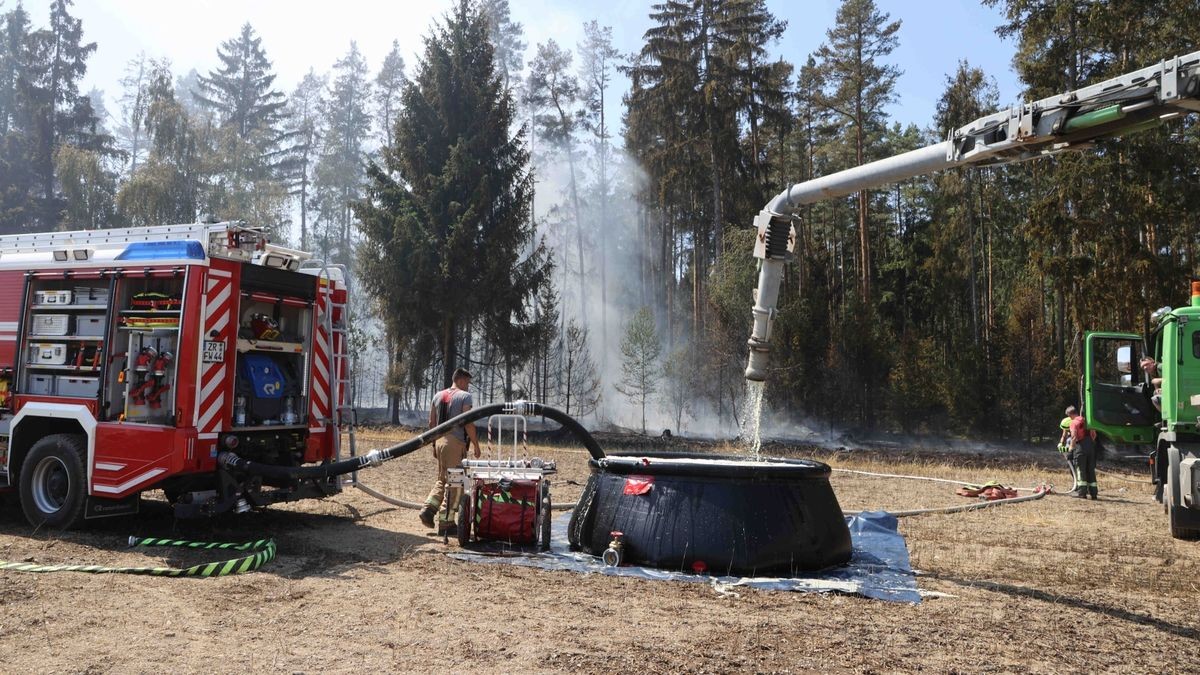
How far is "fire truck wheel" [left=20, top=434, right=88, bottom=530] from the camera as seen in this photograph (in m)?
8.84

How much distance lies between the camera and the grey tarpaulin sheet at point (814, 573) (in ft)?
23.9

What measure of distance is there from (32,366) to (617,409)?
34.2 meters

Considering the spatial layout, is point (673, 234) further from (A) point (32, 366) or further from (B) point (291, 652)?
(B) point (291, 652)

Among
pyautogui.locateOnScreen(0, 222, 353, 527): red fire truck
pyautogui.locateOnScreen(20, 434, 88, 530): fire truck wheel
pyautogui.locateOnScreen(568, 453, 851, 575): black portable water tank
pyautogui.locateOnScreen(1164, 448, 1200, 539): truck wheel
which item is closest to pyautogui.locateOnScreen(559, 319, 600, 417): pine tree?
pyautogui.locateOnScreen(0, 222, 353, 527): red fire truck

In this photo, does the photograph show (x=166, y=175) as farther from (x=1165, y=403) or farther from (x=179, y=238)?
(x=1165, y=403)

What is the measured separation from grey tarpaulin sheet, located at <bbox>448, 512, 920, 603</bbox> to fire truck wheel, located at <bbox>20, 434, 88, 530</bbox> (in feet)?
13.3

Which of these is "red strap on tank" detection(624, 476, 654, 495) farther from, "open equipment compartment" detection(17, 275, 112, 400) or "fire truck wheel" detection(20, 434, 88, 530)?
"open equipment compartment" detection(17, 275, 112, 400)

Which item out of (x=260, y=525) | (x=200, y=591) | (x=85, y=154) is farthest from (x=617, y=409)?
(x=200, y=591)

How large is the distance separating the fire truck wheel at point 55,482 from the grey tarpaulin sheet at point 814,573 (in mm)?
4056

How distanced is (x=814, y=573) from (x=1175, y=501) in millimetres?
5579

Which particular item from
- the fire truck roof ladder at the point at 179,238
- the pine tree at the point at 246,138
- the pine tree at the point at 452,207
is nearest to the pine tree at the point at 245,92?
the pine tree at the point at 246,138

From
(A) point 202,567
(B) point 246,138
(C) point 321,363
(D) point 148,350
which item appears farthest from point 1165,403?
(B) point 246,138

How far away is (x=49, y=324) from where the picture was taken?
9.52 meters

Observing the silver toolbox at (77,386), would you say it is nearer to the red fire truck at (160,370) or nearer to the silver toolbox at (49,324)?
the red fire truck at (160,370)
